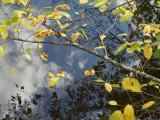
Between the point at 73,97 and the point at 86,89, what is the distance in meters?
1.00

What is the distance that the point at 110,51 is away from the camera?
13.0 meters

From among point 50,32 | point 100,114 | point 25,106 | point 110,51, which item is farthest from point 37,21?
point 25,106

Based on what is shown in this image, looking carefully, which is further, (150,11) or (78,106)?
(78,106)

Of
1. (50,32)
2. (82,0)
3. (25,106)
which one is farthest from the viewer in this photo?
(25,106)

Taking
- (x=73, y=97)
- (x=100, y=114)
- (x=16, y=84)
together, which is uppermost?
(x=16, y=84)

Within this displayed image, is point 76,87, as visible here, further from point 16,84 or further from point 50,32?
point 50,32

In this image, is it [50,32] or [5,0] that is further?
[50,32]

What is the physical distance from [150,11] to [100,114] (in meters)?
5.60

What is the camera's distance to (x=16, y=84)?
65.3 ft

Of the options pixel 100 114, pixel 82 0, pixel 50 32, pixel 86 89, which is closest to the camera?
pixel 50 32

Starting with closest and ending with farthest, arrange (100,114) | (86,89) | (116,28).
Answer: (116,28) → (100,114) → (86,89)

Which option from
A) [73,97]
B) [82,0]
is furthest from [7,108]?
[82,0]

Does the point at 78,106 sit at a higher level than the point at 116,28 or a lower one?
lower

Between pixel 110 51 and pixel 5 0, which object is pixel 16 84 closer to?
pixel 110 51
